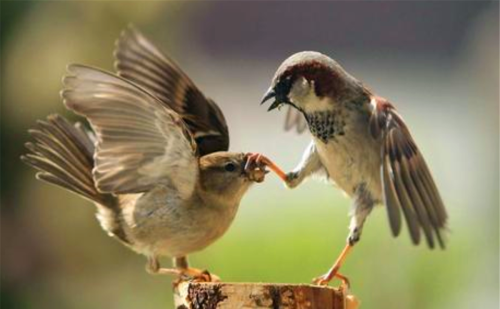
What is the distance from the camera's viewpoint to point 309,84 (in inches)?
112

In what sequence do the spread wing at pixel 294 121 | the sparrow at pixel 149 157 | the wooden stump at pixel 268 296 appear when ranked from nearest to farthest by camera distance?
the wooden stump at pixel 268 296 < the sparrow at pixel 149 157 < the spread wing at pixel 294 121

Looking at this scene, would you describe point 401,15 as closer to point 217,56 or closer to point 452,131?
point 217,56

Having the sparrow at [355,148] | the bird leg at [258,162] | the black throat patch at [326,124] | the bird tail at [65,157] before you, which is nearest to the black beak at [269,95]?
the sparrow at [355,148]

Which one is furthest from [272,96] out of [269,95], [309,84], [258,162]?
[258,162]

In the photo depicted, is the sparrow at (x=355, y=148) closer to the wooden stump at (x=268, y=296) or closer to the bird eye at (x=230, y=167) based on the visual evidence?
the bird eye at (x=230, y=167)

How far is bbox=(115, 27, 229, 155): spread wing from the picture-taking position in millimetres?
3146

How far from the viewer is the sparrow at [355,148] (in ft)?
9.15

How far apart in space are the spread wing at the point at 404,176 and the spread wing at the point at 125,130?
0.52 metres

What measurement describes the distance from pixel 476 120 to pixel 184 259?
405 centimetres

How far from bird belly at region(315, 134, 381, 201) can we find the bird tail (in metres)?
0.79

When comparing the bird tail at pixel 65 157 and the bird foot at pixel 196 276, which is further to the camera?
the bird tail at pixel 65 157

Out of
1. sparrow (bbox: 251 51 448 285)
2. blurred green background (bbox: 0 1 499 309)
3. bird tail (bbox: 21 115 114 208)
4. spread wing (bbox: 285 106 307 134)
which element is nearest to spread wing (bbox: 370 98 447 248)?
sparrow (bbox: 251 51 448 285)

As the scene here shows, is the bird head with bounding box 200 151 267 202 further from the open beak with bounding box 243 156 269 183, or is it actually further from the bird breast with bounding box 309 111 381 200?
the bird breast with bounding box 309 111 381 200

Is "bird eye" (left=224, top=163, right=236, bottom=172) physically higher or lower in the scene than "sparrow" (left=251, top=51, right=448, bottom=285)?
lower
